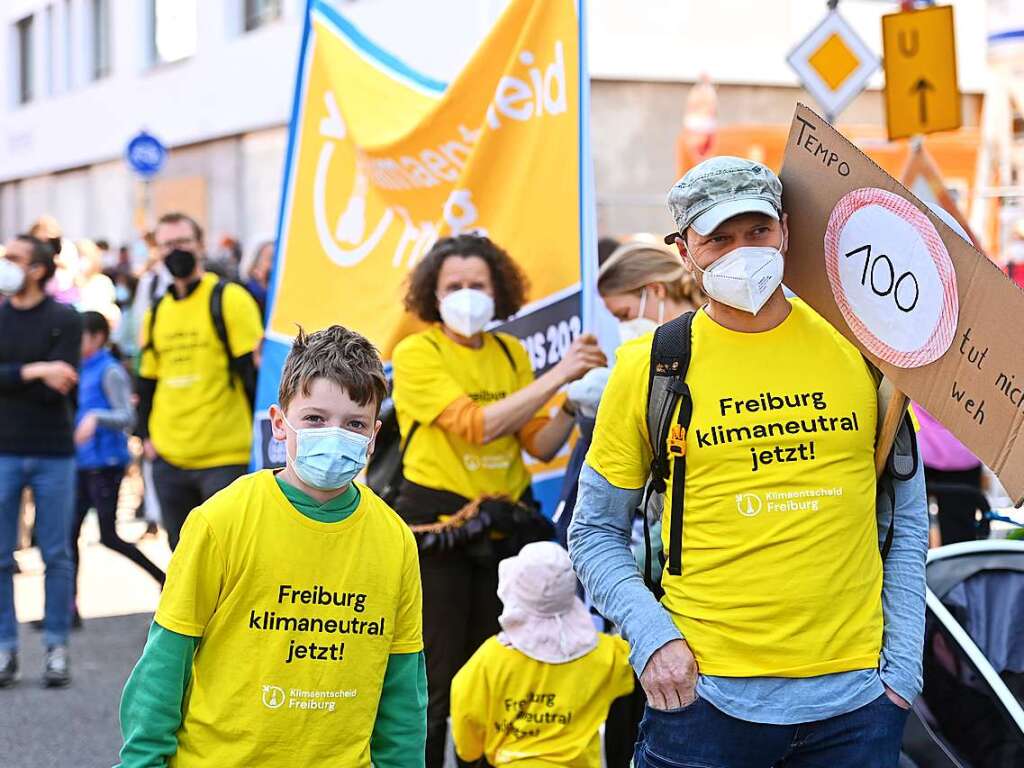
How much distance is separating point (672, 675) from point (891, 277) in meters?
0.89

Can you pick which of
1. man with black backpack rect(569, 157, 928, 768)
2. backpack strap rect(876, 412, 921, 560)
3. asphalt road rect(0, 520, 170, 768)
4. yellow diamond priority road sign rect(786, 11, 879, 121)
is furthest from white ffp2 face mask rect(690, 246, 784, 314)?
yellow diamond priority road sign rect(786, 11, 879, 121)

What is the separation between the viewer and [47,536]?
755 cm

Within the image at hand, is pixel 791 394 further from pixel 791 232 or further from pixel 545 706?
pixel 545 706

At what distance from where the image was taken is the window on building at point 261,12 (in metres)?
24.1

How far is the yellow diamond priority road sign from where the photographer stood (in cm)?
924

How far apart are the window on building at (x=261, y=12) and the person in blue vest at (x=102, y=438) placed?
14942 mm

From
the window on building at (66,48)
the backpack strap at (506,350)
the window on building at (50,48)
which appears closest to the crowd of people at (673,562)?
the backpack strap at (506,350)

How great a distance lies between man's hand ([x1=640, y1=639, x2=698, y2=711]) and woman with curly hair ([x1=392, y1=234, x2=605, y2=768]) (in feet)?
6.21

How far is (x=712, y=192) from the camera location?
10.4 feet

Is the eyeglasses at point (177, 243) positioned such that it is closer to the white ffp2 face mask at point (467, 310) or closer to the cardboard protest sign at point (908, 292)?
the white ffp2 face mask at point (467, 310)

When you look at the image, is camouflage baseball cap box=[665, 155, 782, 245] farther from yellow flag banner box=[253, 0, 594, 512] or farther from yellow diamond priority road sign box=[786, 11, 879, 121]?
yellow diamond priority road sign box=[786, 11, 879, 121]

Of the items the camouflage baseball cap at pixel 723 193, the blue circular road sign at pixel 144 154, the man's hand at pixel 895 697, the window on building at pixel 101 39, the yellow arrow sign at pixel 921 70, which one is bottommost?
the man's hand at pixel 895 697

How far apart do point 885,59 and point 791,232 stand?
499cm

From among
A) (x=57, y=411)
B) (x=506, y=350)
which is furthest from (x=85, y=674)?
(x=506, y=350)
